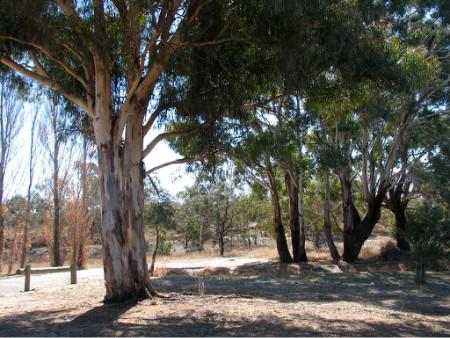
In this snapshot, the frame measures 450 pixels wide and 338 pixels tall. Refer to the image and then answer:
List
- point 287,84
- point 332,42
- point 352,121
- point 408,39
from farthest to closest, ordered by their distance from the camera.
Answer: point 352,121 → point 408,39 → point 287,84 → point 332,42

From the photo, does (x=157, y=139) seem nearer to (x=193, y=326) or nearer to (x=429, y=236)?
(x=193, y=326)

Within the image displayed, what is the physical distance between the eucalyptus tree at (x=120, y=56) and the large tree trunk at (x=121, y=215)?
0.07ft

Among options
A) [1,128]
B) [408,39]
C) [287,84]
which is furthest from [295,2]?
[1,128]

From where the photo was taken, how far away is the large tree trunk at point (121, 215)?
9898mm

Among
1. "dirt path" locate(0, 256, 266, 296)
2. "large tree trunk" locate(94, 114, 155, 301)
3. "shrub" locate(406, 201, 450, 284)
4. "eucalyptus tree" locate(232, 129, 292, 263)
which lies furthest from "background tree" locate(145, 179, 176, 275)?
"large tree trunk" locate(94, 114, 155, 301)

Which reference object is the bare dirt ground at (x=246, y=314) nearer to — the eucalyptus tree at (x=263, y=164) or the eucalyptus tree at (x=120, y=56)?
the eucalyptus tree at (x=120, y=56)

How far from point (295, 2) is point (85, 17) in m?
4.45

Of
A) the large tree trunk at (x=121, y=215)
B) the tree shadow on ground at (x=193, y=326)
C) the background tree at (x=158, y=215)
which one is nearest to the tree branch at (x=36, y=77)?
the large tree trunk at (x=121, y=215)

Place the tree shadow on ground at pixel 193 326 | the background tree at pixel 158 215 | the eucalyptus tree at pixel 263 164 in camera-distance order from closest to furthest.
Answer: the tree shadow on ground at pixel 193 326, the eucalyptus tree at pixel 263 164, the background tree at pixel 158 215

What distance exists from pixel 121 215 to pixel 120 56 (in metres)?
3.69

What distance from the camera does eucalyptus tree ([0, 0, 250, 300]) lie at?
9680 mm

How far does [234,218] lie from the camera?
52.1 m

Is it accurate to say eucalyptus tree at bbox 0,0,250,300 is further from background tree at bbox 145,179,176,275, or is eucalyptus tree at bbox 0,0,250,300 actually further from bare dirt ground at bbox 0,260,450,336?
background tree at bbox 145,179,176,275

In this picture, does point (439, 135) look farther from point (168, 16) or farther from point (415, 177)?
point (168, 16)
